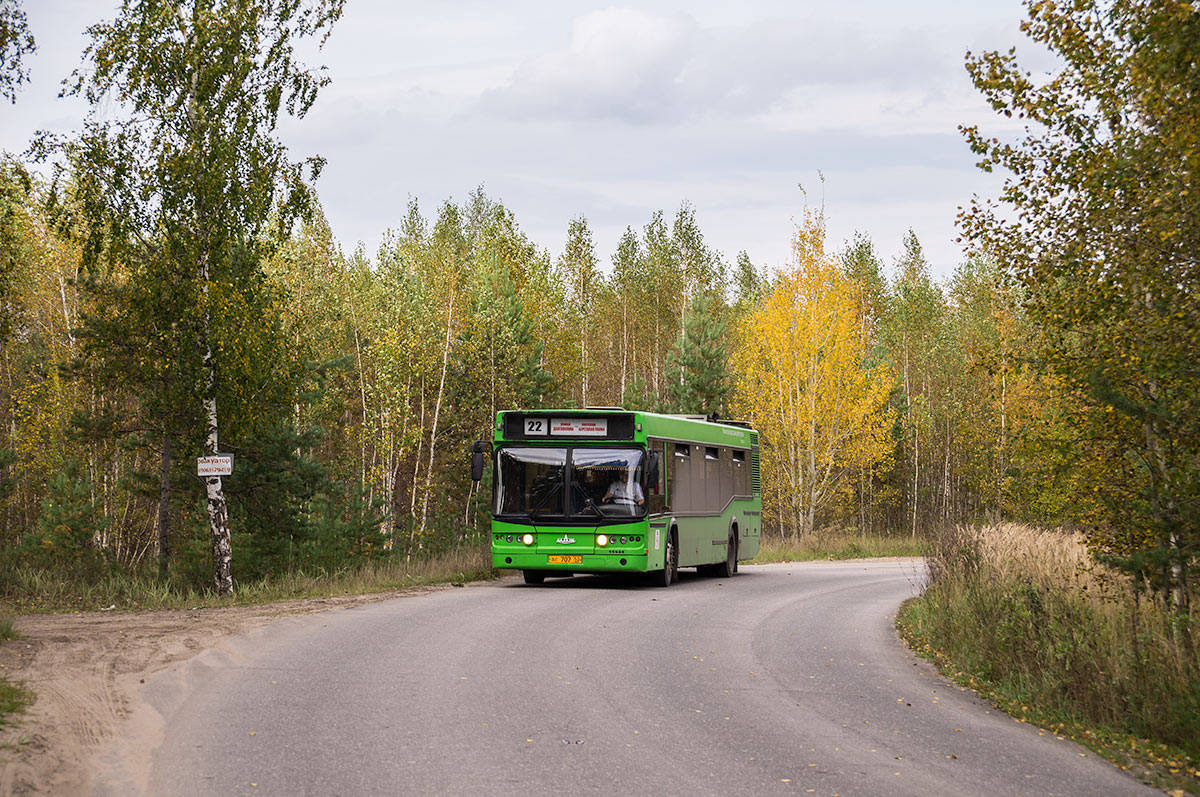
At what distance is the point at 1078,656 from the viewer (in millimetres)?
10023

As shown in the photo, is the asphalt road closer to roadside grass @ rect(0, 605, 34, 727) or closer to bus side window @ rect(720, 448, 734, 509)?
roadside grass @ rect(0, 605, 34, 727)

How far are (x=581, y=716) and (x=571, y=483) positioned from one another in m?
11.3

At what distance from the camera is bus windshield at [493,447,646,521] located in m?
20.0

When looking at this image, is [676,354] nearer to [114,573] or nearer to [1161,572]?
[114,573]

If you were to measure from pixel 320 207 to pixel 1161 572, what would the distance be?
141ft

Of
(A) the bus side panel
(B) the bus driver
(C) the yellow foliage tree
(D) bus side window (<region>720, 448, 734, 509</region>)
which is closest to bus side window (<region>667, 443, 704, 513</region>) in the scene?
(A) the bus side panel

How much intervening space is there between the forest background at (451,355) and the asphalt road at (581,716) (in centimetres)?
283

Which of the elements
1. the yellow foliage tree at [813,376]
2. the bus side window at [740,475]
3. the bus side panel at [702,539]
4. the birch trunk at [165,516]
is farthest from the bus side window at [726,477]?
the yellow foliage tree at [813,376]

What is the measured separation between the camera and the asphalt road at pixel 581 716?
7059 mm

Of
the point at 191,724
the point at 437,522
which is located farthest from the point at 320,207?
the point at 191,724

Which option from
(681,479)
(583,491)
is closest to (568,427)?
(583,491)

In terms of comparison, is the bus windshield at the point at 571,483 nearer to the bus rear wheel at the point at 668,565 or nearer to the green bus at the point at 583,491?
the green bus at the point at 583,491

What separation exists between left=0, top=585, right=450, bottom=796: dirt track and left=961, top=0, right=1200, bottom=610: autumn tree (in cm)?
803

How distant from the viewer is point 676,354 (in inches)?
1767
